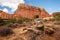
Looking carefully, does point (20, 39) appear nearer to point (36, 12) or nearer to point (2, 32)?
point (2, 32)

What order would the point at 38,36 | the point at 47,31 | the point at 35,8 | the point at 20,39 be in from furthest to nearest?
the point at 35,8
the point at 47,31
the point at 38,36
the point at 20,39

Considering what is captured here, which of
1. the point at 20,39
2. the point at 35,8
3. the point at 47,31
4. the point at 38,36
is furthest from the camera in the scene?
the point at 35,8

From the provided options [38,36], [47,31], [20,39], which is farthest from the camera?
[47,31]

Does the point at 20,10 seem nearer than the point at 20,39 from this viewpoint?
No

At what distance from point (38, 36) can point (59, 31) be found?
351 cm

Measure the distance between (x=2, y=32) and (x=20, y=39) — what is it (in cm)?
229

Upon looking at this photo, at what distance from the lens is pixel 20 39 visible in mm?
16016

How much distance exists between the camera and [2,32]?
1714cm

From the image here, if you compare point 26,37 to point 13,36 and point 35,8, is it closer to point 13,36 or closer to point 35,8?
point 13,36

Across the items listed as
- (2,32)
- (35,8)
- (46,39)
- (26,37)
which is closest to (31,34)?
(26,37)

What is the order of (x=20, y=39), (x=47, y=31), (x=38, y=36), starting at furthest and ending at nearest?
(x=47, y=31), (x=38, y=36), (x=20, y=39)

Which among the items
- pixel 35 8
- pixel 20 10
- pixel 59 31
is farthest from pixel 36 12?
pixel 59 31

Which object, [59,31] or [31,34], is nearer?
[31,34]

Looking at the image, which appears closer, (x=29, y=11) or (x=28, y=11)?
(x=29, y=11)
